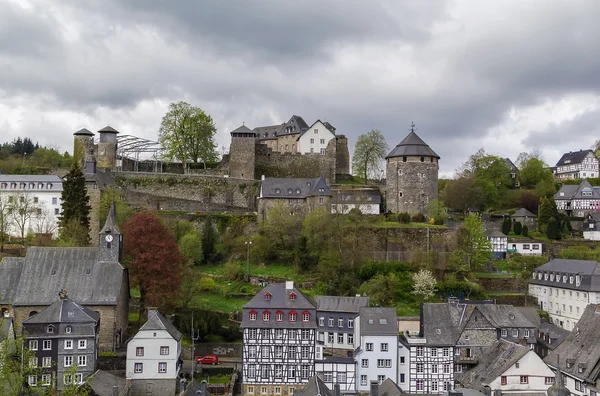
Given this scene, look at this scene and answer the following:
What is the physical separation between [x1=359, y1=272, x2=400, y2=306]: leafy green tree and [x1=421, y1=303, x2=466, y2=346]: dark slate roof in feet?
22.0

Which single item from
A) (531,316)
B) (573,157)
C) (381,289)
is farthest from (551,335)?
(573,157)

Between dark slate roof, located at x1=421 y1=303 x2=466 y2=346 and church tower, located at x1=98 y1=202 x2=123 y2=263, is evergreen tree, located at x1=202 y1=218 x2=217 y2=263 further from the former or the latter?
dark slate roof, located at x1=421 y1=303 x2=466 y2=346

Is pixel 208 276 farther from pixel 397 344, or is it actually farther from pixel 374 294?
pixel 397 344

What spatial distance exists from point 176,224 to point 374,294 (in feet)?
64.5

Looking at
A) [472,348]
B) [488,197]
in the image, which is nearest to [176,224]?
[472,348]

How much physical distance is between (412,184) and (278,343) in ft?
90.2

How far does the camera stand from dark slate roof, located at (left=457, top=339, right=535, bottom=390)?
4053 cm

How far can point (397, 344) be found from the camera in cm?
4425

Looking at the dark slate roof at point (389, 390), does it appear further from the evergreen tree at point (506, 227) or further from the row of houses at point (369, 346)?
the evergreen tree at point (506, 227)

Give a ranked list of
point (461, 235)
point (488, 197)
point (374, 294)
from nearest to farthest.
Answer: point (374, 294), point (461, 235), point (488, 197)

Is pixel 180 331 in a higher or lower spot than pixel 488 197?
lower

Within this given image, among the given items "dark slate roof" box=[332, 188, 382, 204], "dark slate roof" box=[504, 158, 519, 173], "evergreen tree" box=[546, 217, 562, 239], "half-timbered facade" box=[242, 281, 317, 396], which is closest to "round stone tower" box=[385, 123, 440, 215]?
"dark slate roof" box=[332, 188, 382, 204]

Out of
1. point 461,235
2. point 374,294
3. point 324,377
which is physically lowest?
point 324,377

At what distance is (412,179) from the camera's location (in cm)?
6656
